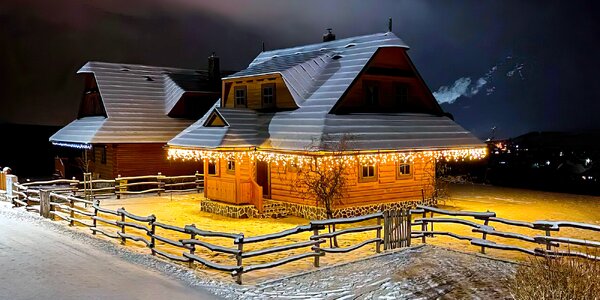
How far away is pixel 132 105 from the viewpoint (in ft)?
117

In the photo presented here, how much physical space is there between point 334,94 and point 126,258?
1217 cm

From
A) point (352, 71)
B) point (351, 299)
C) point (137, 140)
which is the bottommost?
point (351, 299)

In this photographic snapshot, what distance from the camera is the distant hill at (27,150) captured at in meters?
45.5

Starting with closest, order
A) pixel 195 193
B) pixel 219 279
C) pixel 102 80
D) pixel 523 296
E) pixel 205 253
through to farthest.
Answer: pixel 523 296
pixel 219 279
pixel 205 253
pixel 195 193
pixel 102 80

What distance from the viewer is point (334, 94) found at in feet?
80.7

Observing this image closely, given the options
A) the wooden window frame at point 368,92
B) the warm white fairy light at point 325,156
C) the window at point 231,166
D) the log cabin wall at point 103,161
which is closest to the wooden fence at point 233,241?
the warm white fairy light at point 325,156

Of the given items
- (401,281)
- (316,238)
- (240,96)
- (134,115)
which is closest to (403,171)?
(240,96)

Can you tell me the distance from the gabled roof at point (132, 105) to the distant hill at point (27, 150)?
9614mm

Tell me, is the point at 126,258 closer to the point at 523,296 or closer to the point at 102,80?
the point at 523,296

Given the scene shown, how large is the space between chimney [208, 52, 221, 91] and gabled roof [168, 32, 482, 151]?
11.1 meters

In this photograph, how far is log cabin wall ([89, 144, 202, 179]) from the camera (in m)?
33.7

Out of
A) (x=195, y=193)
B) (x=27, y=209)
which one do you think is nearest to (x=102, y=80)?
(x=195, y=193)

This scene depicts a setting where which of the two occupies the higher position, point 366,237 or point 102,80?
point 102,80

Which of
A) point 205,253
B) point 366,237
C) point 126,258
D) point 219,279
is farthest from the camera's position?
point 366,237
